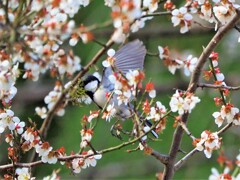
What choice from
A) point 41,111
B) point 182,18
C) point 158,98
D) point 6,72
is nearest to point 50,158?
point 41,111

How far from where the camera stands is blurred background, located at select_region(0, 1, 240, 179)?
19.4 ft

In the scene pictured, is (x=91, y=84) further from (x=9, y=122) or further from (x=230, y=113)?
(x=230, y=113)

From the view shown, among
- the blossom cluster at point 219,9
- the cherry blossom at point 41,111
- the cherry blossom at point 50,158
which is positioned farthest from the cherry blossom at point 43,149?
the blossom cluster at point 219,9

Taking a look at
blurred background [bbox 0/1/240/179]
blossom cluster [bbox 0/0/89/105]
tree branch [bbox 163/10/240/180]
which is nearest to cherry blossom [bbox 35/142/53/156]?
blossom cluster [bbox 0/0/89/105]

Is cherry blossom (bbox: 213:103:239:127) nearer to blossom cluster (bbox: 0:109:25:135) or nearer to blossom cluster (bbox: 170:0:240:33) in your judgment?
blossom cluster (bbox: 170:0:240:33)

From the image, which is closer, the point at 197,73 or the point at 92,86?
the point at 197,73

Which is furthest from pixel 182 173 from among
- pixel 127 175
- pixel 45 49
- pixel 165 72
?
pixel 45 49

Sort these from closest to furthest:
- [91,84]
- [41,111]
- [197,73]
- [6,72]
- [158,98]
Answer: [6,72] < [197,73] < [41,111] < [91,84] < [158,98]

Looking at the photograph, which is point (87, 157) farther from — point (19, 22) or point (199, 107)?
point (199, 107)

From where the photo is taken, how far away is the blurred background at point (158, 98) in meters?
5.90

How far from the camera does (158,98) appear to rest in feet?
21.7

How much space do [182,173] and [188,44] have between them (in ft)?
4.57

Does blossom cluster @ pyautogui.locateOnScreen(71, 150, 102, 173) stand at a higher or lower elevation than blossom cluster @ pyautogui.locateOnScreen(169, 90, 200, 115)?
lower

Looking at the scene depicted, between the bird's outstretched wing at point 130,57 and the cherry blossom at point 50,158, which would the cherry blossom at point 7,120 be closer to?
the cherry blossom at point 50,158
